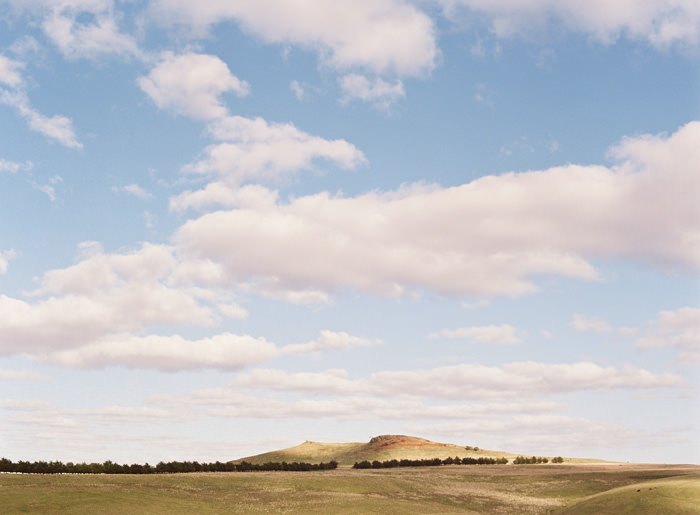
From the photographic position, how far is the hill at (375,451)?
13962cm

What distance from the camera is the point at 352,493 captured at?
221 ft

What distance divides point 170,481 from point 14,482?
14.4m

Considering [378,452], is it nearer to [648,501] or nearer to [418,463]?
[418,463]

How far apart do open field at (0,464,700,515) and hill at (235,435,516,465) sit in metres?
52.5

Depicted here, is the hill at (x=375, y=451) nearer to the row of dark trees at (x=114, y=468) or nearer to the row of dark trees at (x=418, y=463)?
the row of dark trees at (x=418, y=463)

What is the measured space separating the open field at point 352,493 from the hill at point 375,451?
172 ft

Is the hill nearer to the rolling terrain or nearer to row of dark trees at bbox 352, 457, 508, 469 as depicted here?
the rolling terrain

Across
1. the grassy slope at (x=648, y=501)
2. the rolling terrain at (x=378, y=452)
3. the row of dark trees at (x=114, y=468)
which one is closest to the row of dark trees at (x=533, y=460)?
the rolling terrain at (x=378, y=452)

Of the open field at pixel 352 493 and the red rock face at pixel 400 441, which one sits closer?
the open field at pixel 352 493

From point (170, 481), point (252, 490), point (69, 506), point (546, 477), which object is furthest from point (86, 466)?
point (546, 477)

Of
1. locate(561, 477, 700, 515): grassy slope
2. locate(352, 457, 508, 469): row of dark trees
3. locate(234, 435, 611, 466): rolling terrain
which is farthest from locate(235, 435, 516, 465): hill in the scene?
locate(561, 477, 700, 515): grassy slope

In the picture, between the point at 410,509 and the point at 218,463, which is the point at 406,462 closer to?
the point at 218,463

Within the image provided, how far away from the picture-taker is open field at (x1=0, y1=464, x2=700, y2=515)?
174 ft

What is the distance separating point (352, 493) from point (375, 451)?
79.4m
